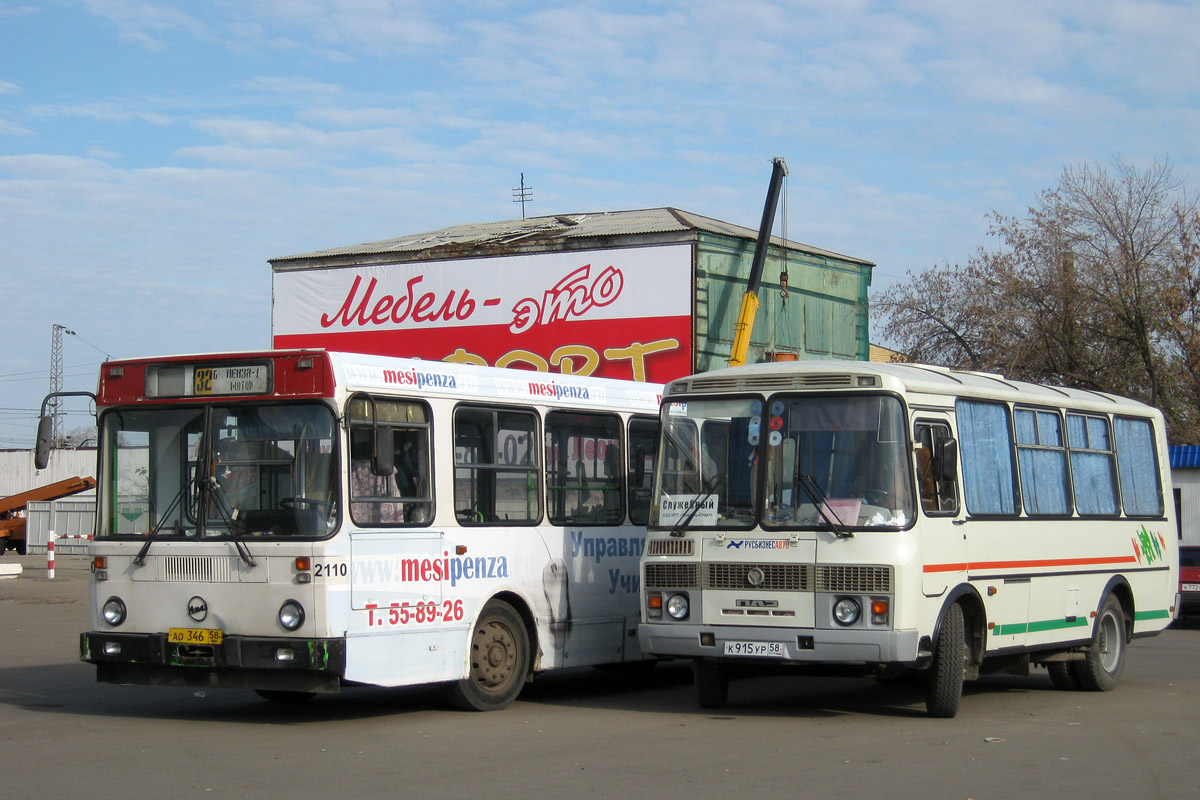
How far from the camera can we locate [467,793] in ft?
26.1

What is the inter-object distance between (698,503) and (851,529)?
4.31 feet

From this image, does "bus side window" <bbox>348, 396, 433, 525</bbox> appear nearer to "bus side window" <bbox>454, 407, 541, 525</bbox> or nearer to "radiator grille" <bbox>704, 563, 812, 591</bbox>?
"bus side window" <bbox>454, 407, 541, 525</bbox>

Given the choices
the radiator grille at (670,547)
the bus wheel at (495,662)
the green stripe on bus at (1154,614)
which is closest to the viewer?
the radiator grille at (670,547)

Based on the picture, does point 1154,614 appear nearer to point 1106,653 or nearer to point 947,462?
point 1106,653

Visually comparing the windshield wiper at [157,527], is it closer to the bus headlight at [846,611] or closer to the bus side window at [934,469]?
the bus headlight at [846,611]

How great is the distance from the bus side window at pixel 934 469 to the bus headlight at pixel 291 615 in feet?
15.3

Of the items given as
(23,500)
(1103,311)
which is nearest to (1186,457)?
(1103,311)

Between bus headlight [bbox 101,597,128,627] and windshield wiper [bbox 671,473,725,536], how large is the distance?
4.29 metres

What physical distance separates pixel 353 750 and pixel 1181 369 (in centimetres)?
3225

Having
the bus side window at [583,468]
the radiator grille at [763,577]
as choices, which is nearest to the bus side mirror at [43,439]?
the bus side window at [583,468]

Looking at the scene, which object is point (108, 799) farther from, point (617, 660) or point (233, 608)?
point (617, 660)

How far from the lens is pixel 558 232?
99.2ft

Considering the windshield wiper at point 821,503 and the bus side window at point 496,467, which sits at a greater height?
the bus side window at point 496,467

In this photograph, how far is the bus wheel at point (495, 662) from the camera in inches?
453
